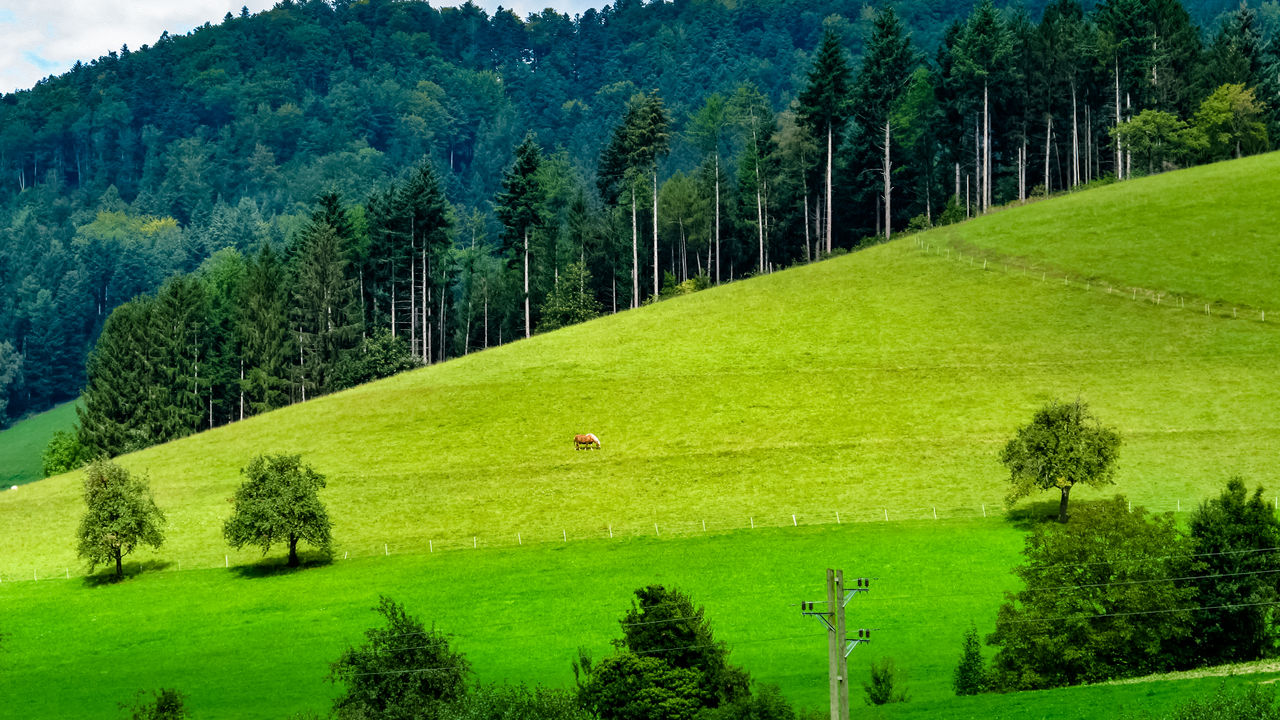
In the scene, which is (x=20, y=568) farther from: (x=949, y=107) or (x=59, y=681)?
(x=949, y=107)

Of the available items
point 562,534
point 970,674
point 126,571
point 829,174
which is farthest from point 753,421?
point 829,174

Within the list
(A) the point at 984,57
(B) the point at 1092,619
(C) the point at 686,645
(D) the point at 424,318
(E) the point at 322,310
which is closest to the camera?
(C) the point at 686,645

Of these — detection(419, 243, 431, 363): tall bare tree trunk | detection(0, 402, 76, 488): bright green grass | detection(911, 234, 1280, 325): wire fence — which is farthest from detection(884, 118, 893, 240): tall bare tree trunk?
detection(0, 402, 76, 488): bright green grass

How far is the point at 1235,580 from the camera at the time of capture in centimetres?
4784

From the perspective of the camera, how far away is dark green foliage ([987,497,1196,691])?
46.4 metres

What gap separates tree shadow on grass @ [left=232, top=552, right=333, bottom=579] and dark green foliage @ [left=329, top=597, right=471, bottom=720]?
2457cm

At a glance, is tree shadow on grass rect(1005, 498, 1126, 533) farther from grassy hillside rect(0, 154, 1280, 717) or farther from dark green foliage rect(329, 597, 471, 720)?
dark green foliage rect(329, 597, 471, 720)

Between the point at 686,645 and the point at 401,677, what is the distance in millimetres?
10136

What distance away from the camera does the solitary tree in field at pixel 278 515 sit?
69.1 meters

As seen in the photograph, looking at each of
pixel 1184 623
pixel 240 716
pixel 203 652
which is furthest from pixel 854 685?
pixel 203 652

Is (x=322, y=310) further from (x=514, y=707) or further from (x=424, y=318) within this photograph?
(x=514, y=707)

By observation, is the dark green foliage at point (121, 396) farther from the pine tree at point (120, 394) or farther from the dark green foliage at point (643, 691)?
the dark green foliage at point (643, 691)

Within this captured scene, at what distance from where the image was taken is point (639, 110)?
139 meters

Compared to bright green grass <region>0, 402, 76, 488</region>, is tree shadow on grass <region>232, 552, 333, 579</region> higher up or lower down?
lower down
